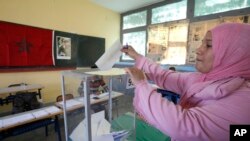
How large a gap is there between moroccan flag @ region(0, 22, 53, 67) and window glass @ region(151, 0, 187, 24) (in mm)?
3043

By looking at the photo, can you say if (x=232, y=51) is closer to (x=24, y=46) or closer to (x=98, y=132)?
(x=98, y=132)

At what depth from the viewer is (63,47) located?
3.94m

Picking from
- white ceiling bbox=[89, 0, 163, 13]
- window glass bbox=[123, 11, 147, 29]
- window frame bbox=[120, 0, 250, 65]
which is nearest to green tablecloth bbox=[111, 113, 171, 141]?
window frame bbox=[120, 0, 250, 65]

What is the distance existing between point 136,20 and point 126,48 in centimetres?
468

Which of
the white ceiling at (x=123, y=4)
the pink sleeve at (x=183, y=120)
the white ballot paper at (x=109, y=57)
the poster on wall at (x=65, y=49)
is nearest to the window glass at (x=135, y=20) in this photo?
the white ceiling at (x=123, y=4)

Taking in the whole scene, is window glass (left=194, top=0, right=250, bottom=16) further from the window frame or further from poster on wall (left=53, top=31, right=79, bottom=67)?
poster on wall (left=53, top=31, right=79, bottom=67)

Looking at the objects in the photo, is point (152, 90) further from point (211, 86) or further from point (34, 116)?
point (34, 116)

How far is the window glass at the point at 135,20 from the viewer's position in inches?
193

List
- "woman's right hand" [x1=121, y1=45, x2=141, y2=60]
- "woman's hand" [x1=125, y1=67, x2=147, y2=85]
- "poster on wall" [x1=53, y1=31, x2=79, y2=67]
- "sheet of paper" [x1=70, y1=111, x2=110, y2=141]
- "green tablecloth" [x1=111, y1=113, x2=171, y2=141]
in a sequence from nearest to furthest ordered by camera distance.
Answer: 1. "woman's hand" [x1=125, y1=67, x2=147, y2=85]
2. "woman's right hand" [x1=121, y1=45, x2=141, y2=60]
3. "sheet of paper" [x1=70, y1=111, x2=110, y2=141]
4. "green tablecloth" [x1=111, y1=113, x2=171, y2=141]
5. "poster on wall" [x1=53, y1=31, x2=79, y2=67]

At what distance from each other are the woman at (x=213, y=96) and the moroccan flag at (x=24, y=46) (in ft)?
11.1

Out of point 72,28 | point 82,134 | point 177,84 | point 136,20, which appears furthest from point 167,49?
point 82,134

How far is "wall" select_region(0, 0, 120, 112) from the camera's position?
3.06 meters

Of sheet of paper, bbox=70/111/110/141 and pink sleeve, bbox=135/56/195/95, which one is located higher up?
pink sleeve, bbox=135/56/195/95

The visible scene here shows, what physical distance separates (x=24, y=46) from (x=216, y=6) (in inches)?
174
